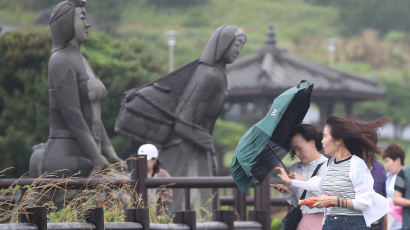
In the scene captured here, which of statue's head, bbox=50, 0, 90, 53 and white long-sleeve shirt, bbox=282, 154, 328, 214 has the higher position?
statue's head, bbox=50, 0, 90, 53

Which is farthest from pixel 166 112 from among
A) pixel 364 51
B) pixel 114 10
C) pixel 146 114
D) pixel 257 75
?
pixel 364 51

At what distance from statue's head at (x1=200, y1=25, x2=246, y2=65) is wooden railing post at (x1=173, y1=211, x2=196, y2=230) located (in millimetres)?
2577

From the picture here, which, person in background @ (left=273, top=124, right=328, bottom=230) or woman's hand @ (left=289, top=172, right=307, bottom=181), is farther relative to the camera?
person in background @ (left=273, top=124, right=328, bottom=230)

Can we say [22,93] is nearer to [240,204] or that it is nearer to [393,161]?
→ [240,204]

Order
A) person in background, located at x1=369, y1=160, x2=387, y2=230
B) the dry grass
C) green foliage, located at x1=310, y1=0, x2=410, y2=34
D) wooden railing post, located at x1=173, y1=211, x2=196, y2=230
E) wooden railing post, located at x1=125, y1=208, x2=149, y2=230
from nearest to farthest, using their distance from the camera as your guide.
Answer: the dry grass < wooden railing post, located at x1=125, y1=208, x2=149, y2=230 < wooden railing post, located at x1=173, y1=211, x2=196, y2=230 < person in background, located at x1=369, y1=160, x2=387, y2=230 < green foliage, located at x1=310, y1=0, x2=410, y2=34

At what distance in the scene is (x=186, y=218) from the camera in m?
8.01

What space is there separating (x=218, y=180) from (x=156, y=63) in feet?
57.1

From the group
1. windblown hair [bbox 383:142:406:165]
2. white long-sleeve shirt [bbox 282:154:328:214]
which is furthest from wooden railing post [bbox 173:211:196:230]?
windblown hair [bbox 383:142:406:165]

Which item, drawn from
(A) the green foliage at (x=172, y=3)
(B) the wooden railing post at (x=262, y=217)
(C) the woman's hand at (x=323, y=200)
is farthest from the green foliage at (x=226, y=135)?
(A) the green foliage at (x=172, y=3)

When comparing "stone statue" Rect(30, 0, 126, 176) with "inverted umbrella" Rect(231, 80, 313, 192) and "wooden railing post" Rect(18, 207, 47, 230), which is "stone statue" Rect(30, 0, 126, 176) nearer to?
"inverted umbrella" Rect(231, 80, 313, 192)

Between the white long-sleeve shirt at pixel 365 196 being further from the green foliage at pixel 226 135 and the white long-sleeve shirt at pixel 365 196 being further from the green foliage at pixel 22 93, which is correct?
the green foliage at pixel 226 135

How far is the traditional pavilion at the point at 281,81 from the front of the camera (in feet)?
91.7

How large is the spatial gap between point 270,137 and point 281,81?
72.3 feet

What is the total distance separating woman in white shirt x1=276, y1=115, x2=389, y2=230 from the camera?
599 centimetres
